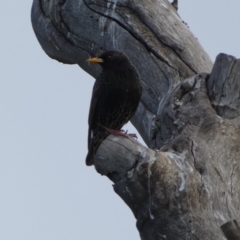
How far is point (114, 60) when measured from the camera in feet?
20.0

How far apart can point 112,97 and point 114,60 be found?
0.30 metres

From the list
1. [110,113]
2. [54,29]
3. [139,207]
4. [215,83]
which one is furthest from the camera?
[54,29]

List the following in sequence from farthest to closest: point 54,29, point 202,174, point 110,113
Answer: point 54,29
point 110,113
point 202,174

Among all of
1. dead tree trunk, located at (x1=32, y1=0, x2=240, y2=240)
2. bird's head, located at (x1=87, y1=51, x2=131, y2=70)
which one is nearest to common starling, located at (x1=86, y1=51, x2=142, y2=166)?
bird's head, located at (x1=87, y1=51, x2=131, y2=70)

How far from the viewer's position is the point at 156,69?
20.4ft

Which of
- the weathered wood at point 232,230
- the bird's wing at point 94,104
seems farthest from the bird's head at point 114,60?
the weathered wood at point 232,230

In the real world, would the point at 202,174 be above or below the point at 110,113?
below

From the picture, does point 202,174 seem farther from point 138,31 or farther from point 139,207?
point 138,31

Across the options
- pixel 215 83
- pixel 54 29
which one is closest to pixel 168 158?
pixel 215 83

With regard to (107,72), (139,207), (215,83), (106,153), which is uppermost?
(107,72)

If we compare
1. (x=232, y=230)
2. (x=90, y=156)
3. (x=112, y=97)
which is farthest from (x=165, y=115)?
(x=232, y=230)

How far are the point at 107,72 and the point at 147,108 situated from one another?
0.45m

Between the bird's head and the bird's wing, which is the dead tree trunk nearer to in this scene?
the bird's head

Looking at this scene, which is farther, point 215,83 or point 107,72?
point 107,72
